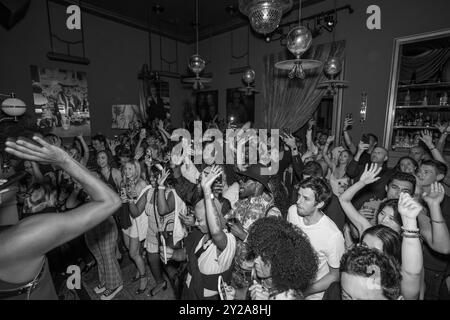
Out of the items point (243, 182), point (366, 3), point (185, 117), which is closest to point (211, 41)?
point (185, 117)

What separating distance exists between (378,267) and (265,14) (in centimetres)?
231

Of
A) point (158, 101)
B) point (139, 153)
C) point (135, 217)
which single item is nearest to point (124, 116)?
point (158, 101)

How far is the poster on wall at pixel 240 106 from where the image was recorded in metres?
7.57

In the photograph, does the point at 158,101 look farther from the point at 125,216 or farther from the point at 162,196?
the point at 162,196

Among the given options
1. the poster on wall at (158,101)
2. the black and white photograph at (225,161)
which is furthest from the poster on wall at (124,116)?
the poster on wall at (158,101)

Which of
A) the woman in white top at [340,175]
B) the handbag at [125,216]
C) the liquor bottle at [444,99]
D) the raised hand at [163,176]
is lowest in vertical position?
the handbag at [125,216]

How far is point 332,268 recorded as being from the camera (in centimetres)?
170

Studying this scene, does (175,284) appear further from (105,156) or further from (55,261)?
(105,156)

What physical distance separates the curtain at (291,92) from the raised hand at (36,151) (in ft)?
20.3

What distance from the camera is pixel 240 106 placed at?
777cm

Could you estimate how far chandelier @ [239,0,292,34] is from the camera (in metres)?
2.33

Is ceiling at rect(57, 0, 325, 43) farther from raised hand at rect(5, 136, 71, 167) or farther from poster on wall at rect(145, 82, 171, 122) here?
raised hand at rect(5, 136, 71, 167)

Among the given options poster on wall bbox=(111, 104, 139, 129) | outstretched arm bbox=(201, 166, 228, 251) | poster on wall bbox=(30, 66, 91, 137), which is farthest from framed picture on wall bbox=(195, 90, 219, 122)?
outstretched arm bbox=(201, 166, 228, 251)

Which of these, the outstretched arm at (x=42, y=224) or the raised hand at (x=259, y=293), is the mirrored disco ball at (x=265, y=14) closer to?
the outstretched arm at (x=42, y=224)
